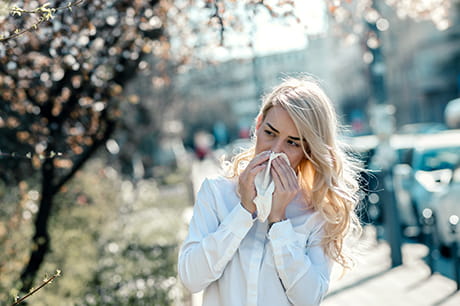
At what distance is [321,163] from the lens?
262cm

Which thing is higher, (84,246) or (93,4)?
(93,4)

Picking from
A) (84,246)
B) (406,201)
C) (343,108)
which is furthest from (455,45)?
(84,246)

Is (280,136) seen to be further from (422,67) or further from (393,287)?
(422,67)

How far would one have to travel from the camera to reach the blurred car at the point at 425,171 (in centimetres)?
988

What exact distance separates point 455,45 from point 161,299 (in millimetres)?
44055

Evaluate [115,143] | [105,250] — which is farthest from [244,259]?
[115,143]

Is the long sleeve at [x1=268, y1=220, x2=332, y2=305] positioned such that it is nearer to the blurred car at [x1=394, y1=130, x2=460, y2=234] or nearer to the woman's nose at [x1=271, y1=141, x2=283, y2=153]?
the woman's nose at [x1=271, y1=141, x2=283, y2=153]

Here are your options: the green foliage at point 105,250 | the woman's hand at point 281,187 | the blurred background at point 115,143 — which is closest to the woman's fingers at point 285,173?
the woman's hand at point 281,187

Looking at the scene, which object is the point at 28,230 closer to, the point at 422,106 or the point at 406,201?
the point at 406,201

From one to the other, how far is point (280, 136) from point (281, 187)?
24 cm

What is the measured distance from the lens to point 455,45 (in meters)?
44.6

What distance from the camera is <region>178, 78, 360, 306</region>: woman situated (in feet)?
7.75

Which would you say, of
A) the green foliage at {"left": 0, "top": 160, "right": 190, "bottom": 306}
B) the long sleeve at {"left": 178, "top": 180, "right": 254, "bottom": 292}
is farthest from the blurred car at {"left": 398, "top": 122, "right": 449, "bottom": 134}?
the long sleeve at {"left": 178, "top": 180, "right": 254, "bottom": 292}

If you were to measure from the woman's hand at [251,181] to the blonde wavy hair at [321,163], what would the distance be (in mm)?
203
